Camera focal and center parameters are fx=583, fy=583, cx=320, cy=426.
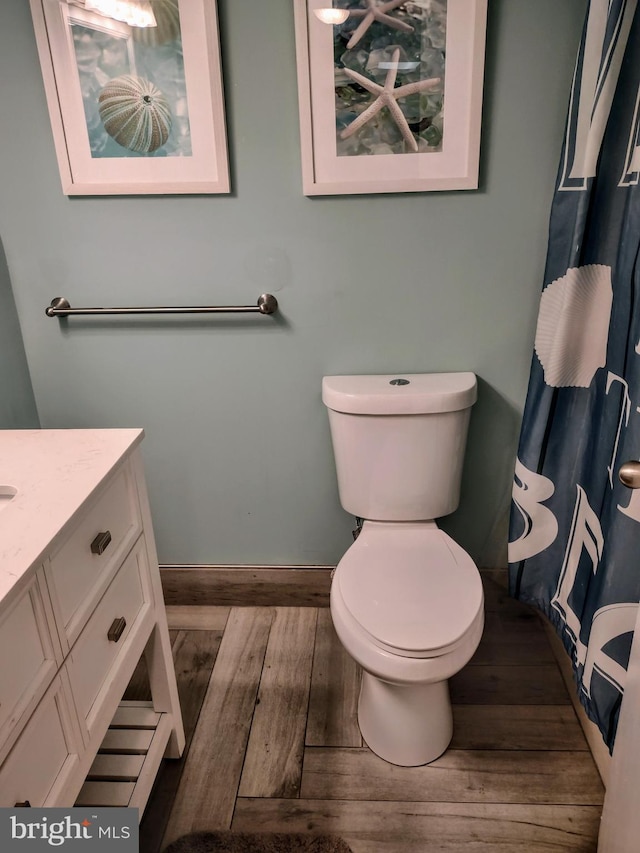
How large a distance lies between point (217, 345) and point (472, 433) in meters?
0.80

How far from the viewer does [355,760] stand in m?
1.44

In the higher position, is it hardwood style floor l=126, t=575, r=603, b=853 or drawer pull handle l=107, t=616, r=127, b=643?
drawer pull handle l=107, t=616, r=127, b=643

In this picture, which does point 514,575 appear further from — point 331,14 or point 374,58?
point 331,14

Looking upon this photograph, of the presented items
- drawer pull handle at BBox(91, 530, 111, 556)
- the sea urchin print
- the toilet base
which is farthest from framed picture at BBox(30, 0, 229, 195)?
the toilet base

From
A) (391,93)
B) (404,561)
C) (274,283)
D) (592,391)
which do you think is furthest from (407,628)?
(391,93)

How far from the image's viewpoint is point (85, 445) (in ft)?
3.80

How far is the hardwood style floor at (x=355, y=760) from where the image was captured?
129 cm

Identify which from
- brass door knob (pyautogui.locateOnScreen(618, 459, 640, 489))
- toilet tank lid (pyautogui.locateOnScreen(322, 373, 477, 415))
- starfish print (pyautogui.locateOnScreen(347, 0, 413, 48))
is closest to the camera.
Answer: brass door knob (pyautogui.locateOnScreen(618, 459, 640, 489))

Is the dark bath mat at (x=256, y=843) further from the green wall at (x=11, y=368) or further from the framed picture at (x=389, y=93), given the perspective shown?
the framed picture at (x=389, y=93)

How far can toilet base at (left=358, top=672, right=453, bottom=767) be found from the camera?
1.38 m

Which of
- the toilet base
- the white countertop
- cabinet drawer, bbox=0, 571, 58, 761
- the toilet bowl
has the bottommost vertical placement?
the toilet base

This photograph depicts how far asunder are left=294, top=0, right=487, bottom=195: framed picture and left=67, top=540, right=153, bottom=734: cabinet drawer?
3.42ft

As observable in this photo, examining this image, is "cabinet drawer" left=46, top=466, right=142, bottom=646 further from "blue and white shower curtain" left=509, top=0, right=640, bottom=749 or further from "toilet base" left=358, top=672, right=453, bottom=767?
"blue and white shower curtain" left=509, top=0, right=640, bottom=749

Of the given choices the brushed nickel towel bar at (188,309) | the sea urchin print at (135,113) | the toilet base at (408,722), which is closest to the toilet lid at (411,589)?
the toilet base at (408,722)
